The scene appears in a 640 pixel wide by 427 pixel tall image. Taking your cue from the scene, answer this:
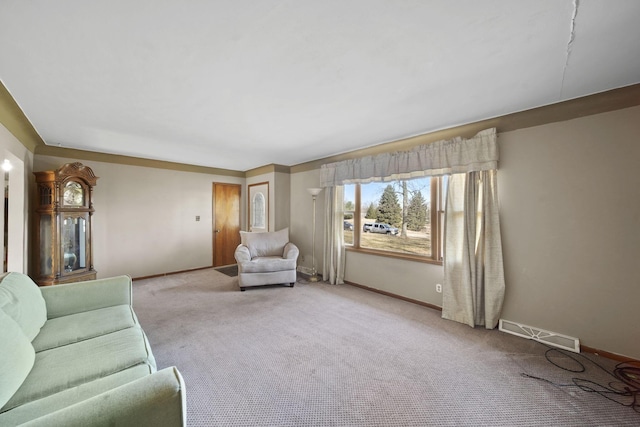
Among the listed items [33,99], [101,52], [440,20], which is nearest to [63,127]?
[33,99]

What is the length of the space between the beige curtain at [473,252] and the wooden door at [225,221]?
4667mm

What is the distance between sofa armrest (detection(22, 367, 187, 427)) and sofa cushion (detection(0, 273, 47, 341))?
1.03m

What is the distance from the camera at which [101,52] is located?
5.15 feet

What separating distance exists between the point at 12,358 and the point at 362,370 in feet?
6.64

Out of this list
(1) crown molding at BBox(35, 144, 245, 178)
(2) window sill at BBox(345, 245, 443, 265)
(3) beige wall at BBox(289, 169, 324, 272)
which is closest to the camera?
(2) window sill at BBox(345, 245, 443, 265)

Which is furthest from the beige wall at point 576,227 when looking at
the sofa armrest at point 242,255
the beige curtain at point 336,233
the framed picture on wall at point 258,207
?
the framed picture on wall at point 258,207

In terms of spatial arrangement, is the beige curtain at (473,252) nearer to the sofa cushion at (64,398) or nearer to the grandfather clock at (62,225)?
the sofa cushion at (64,398)

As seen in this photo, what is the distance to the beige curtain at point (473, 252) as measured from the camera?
8.50 feet

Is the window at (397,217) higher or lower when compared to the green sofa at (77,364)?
higher

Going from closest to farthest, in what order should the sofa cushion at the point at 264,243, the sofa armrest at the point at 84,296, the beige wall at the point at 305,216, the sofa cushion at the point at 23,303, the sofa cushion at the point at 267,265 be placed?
the sofa cushion at the point at 23,303
the sofa armrest at the point at 84,296
the sofa cushion at the point at 267,265
the sofa cushion at the point at 264,243
the beige wall at the point at 305,216

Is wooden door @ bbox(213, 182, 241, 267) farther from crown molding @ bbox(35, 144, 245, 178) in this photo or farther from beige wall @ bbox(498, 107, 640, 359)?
beige wall @ bbox(498, 107, 640, 359)

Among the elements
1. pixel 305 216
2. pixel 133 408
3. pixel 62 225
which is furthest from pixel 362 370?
pixel 62 225

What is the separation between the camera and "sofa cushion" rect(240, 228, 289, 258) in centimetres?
439

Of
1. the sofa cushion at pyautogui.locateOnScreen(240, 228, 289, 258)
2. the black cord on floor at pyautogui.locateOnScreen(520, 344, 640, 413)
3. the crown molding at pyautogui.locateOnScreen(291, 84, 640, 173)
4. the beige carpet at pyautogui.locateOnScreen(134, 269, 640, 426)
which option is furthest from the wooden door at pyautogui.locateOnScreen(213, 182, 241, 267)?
the black cord on floor at pyautogui.locateOnScreen(520, 344, 640, 413)
